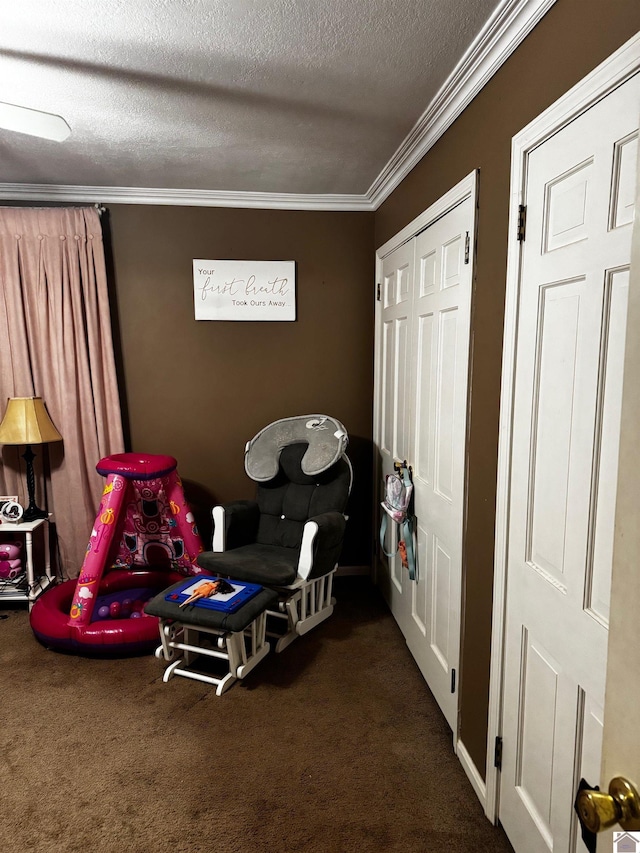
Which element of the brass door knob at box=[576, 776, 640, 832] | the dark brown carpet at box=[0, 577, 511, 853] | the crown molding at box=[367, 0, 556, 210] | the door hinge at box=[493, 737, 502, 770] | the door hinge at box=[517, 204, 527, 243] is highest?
the crown molding at box=[367, 0, 556, 210]

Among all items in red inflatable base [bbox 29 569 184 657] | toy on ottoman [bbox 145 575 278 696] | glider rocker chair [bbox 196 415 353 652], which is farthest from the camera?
glider rocker chair [bbox 196 415 353 652]

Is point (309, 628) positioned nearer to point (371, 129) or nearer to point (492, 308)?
point (492, 308)

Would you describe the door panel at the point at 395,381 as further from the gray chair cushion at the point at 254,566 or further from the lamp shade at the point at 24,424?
the lamp shade at the point at 24,424

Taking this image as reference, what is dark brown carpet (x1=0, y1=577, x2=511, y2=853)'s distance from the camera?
1772 millimetres

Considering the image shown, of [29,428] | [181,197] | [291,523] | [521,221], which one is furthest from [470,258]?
[29,428]

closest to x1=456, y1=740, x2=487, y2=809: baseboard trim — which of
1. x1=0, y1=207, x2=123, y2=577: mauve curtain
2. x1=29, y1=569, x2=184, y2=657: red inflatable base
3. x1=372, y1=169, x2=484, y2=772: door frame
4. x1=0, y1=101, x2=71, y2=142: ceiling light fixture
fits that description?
x1=372, y1=169, x2=484, y2=772: door frame

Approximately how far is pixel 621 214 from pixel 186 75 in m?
1.57

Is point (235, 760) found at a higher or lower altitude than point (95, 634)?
lower

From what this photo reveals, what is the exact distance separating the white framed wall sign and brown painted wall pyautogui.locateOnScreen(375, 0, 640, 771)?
1465 mm

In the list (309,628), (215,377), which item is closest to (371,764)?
(309,628)

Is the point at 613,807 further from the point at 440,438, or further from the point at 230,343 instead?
the point at 230,343

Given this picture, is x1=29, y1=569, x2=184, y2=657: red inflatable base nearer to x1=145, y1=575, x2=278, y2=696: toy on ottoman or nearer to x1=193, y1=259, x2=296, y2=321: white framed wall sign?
x1=145, y1=575, x2=278, y2=696: toy on ottoman

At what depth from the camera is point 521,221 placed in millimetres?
1594

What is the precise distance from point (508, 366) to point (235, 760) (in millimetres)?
1748
